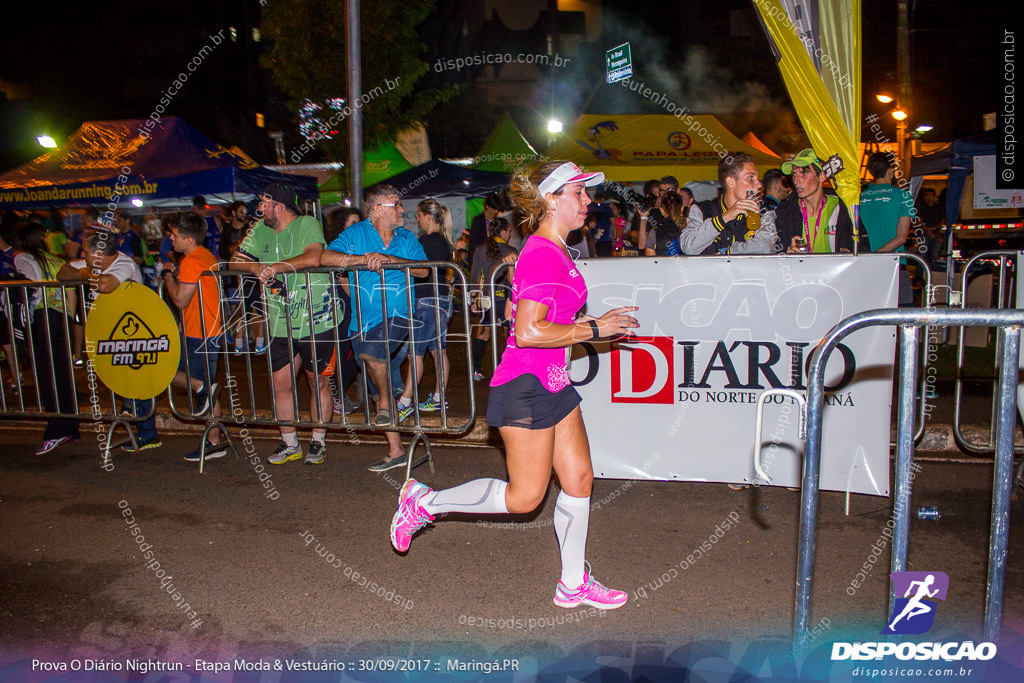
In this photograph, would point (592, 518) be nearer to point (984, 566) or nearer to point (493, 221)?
point (984, 566)

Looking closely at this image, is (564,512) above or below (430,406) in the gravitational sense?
above

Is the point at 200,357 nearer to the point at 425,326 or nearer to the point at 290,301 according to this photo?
the point at 290,301

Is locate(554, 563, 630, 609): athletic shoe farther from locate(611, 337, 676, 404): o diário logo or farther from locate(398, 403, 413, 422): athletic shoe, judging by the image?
locate(398, 403, 413, 422): athletic shoe

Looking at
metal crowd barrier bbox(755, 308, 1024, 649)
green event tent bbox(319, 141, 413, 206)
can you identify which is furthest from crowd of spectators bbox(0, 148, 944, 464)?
green event tent bbox(319, 141, 413, 206)

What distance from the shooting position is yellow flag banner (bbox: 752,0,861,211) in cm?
562

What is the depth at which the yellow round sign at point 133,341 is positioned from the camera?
5.96m

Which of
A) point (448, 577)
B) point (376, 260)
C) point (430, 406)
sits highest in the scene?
point (376, 260)

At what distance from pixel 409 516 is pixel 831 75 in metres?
4.67

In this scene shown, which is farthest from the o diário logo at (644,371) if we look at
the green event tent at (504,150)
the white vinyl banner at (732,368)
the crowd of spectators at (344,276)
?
the green event tent at (504,150)

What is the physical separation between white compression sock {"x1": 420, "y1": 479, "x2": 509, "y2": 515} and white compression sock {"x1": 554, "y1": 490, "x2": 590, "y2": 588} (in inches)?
10.4

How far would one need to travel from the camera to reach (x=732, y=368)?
457 centimetres

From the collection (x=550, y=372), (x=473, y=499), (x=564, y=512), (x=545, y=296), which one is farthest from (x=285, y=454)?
(x=545, y=296)

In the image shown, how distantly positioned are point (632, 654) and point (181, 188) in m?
11.4

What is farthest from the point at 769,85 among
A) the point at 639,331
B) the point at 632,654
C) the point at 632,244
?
the point at 632,654
